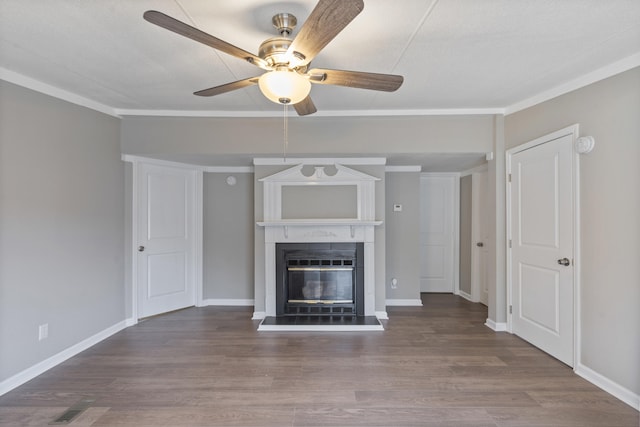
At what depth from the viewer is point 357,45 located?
2045 mm

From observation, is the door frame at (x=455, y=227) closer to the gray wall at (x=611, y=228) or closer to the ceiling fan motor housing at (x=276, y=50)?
the gray wall at (x=611, y=228)

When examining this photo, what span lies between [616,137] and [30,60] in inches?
168

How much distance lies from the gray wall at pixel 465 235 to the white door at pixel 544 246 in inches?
59.2

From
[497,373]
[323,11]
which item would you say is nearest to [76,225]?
[323,11]

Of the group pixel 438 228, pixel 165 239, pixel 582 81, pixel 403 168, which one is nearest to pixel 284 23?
pixel 582 81

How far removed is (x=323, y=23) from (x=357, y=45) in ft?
2.72

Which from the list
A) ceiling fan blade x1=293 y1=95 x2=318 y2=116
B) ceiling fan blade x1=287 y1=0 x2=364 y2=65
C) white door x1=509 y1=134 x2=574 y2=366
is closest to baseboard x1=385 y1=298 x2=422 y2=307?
white door x1=509 y1=134 x2=574 y2=366

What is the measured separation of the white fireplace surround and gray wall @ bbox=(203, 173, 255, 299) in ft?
2.34

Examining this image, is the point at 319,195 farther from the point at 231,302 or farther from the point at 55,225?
the point at 55,225

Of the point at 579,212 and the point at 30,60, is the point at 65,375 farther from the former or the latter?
the point at 579,212

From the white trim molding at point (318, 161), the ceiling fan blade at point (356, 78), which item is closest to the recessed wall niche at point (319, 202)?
the white trim molding at point (318, 161)

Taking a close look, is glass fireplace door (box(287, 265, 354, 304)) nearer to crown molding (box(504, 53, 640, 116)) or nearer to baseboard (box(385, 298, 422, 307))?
baseboard (box(385, 298, 422, 307))

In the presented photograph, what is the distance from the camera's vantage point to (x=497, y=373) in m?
2.46

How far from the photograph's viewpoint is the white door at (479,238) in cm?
442
